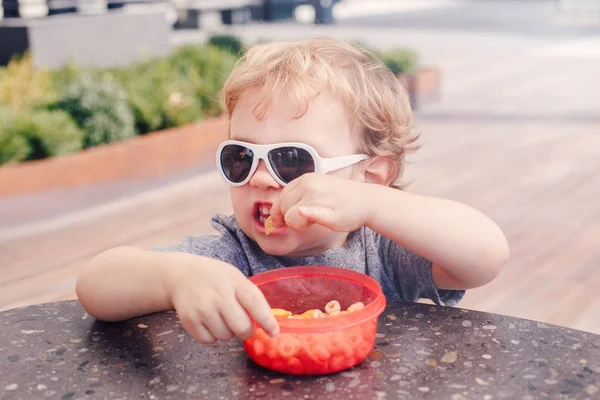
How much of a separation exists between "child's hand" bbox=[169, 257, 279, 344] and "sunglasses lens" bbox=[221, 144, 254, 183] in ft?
1.26

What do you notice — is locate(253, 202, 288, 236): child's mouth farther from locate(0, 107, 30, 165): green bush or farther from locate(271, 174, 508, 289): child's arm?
locate(0, 107, 30, 165): green bush

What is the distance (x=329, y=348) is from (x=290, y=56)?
2.56 feet

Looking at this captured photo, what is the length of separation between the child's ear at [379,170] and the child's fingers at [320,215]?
52cm

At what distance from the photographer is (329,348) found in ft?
3.59

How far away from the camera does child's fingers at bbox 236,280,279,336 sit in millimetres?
1070

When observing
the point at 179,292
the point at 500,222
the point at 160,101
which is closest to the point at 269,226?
the point at 179,292

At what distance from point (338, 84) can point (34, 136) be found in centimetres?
396

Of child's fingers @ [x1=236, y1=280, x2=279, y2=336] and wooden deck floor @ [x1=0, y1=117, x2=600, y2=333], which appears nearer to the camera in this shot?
child's fingers @ [x1=236, y1=280, x2=279, y2=336]

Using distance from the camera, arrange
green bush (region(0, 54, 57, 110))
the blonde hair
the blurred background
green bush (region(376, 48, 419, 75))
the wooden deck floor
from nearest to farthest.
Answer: the blonde hair
the wooden deck floor
the blurred background
green bush (region(0, 54, 57, 110))
green bush (region(376, 48, 419, 75))

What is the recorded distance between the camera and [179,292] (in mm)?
1185

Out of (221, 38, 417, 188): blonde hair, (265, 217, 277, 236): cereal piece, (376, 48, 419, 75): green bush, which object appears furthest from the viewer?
(376, 48, 419, 75): green bush

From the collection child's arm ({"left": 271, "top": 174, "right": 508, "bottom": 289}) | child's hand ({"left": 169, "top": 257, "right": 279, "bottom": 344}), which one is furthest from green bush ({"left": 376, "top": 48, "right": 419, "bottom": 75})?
child's hand ({"left": 169, "top": 257, "right": 279, "bottom": 344})

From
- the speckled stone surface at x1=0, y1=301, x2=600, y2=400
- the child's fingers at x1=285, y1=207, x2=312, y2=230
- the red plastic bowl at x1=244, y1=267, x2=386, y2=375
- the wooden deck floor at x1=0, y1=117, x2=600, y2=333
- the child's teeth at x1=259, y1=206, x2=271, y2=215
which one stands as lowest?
the wooden deck floor at x1=0, y1=117, x2=600, y2=333

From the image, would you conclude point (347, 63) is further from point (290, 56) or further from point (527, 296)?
point (527, 296)
